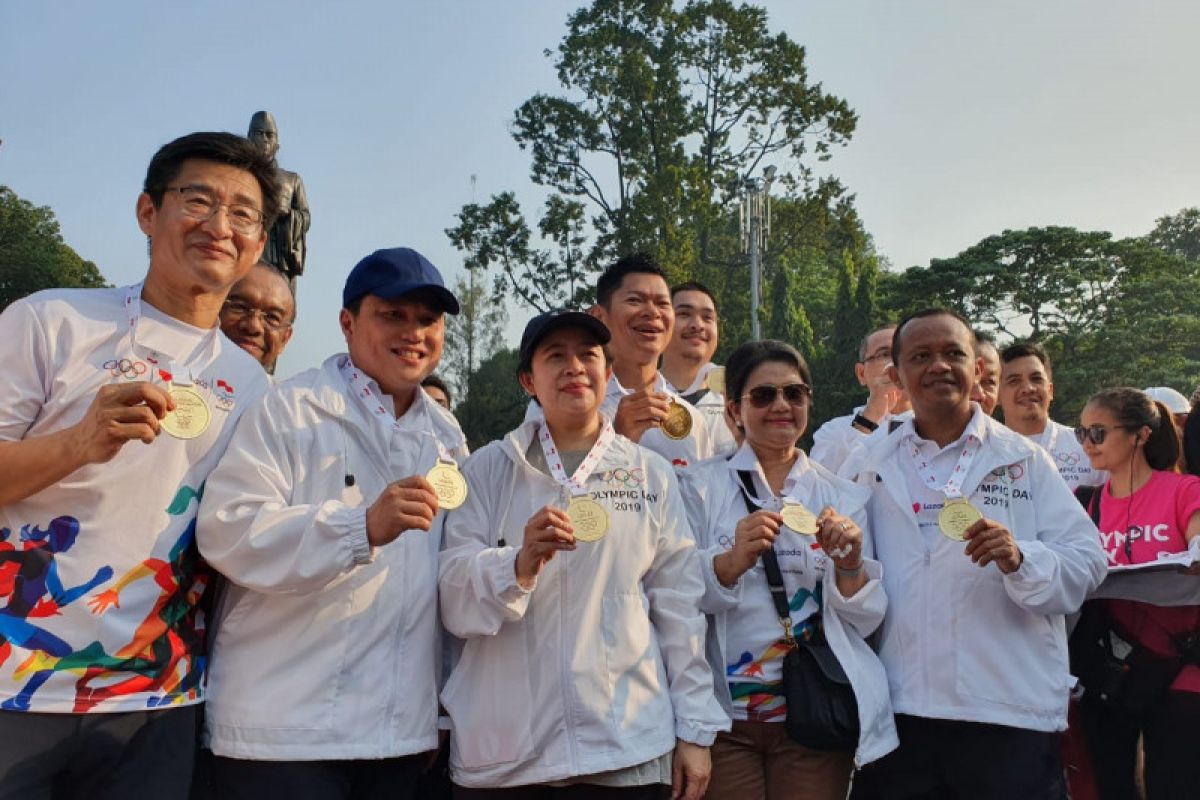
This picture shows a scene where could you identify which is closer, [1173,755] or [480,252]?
[1173,755]

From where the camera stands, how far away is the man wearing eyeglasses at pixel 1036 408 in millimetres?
6707

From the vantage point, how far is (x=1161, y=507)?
17.0 feet

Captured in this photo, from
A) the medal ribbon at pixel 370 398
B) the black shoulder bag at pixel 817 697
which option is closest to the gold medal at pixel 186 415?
the medal ribbon at pixel 370 398

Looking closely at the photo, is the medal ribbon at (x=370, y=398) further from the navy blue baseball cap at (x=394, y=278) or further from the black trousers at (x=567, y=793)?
the black trousers at (x=567, y=793)

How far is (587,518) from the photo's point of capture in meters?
3.22

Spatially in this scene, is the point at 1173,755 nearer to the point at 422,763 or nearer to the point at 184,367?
the point at 422,763

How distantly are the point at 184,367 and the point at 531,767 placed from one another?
1.81m

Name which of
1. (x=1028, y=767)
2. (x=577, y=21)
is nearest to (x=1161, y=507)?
(x=1028, y=767)

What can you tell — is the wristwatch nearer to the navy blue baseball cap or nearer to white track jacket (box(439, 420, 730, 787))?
white track jacket (box(439, 420, 730, 787))

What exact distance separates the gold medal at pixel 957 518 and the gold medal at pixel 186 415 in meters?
2.76

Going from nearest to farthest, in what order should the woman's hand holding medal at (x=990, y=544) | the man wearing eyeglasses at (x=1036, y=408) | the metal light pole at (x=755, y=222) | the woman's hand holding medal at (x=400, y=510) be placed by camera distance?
the woman's hand holding medal at (x=400, y=510), the woman's hand holding medal at (x=990, y=544), the man wearing eyeglasses at (x=1036, y=408), the metal light pole at (x=755, y=222)

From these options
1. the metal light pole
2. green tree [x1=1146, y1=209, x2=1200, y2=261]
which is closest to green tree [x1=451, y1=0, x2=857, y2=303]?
the metal light pole

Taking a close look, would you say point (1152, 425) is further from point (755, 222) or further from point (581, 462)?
point (755, 222)

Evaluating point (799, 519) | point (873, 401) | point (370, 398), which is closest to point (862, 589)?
point (799, 519)
